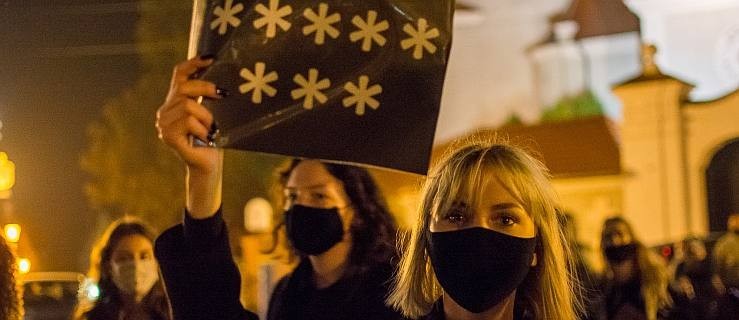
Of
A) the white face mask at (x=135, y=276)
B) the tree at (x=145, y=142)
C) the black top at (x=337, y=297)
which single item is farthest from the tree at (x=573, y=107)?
the black top at (x=337, y=297)

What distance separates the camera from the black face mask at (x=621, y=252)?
7.26 metres

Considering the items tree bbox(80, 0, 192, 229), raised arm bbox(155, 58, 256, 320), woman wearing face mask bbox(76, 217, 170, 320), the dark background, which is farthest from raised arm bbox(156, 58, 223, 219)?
the dark background

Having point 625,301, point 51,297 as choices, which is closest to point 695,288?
point 625,301

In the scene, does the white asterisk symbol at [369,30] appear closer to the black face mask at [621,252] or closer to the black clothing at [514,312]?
the black clothing at [514,312]

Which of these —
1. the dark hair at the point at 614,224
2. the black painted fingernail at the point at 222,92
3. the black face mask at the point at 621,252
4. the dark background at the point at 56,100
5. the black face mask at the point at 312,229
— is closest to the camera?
the black painted fingernail at the point at 222,92

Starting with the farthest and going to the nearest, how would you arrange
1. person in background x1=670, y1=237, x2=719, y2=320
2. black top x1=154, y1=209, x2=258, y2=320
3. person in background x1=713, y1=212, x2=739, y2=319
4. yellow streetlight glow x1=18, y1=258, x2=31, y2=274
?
person in background x1=670, y1=237, x2=719, y2=320
person in background x1=713, y1=212, x2=739, y2=319
yellow streetlight glow x1=18, y1=258, x2=31, y2=274
black top x1=154, y1=209, x2=258, y2=320

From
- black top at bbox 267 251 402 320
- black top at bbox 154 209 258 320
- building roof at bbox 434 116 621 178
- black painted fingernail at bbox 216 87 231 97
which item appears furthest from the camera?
building roof at bbox 434 116 621 178

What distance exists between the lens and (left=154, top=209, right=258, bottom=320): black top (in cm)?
303

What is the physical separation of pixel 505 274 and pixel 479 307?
11cm

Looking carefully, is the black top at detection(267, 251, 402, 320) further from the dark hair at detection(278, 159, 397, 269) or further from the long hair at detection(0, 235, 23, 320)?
the long hair at detection(0, 235, 23, 320)

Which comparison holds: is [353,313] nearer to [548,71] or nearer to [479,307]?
[479,307]

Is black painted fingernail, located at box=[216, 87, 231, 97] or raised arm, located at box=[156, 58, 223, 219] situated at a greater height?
black painted fingernail, located at box=[216, 87, 231, 97]

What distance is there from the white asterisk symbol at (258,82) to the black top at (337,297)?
1.22 meters

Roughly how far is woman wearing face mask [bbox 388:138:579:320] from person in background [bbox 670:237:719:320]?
3973mm
